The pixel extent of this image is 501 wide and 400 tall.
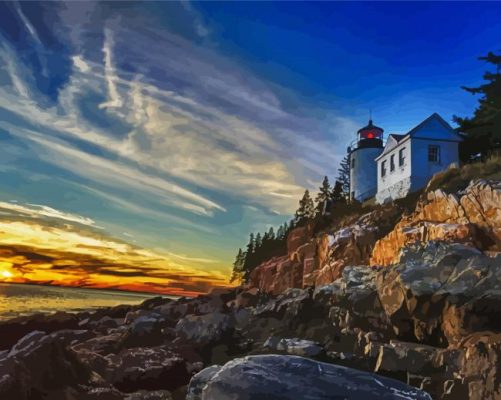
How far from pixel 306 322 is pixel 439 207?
1108 cm

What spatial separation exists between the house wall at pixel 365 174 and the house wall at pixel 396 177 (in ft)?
14.8

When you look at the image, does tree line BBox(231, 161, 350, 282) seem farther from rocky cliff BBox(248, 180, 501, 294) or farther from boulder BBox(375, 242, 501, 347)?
boulder BBox(375, 242, 501, 347)

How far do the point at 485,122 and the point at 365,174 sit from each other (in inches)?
533

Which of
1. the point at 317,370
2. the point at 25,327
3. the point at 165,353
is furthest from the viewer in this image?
the point at 25,327

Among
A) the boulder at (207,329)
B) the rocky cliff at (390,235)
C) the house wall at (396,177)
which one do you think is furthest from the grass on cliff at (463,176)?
the boulder at (207,329)

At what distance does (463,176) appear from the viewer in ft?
79.0

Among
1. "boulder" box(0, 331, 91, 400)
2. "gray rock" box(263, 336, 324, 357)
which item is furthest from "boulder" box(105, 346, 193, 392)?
"gray rock" box(263, 336, 324, 357)

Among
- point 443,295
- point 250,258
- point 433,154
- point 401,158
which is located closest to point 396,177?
point 401,158

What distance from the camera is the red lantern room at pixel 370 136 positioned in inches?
1734

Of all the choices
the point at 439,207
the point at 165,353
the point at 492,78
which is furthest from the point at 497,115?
the point at 165,353

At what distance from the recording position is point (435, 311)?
1102 cm

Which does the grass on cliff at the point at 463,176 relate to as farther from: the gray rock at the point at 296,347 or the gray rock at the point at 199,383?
the gray rock at the point at 199,383

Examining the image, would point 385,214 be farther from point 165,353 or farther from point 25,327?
point 25,327

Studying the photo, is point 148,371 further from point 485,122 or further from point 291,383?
point 485,122
